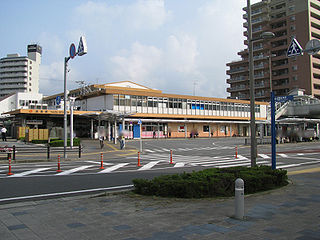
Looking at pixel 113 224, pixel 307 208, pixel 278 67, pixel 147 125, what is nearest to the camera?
pixel 113 224

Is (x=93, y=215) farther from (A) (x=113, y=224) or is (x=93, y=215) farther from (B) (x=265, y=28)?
(B) (x=265, y=28)

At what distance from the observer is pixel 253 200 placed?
7348mm

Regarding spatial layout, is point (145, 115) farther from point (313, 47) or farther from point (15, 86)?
point (15, 86)

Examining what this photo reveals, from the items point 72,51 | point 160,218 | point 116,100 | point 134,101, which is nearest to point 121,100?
point 116,100

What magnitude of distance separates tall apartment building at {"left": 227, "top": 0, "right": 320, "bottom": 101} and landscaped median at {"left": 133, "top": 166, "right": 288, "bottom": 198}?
70.6 meters

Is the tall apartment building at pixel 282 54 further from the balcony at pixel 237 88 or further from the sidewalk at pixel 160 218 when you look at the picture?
the sidewalk at pixel 160 218

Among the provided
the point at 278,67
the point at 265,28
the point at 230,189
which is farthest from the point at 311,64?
the point at 230,189

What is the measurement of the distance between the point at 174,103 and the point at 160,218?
48.7 meters

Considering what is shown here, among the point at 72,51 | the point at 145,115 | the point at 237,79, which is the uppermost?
the point at 237,79

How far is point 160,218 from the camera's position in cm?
581

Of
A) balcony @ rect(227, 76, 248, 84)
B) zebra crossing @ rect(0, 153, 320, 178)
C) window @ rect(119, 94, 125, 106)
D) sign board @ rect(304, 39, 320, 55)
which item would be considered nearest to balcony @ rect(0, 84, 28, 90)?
balcony @ rect(227, 76, 248, 84)

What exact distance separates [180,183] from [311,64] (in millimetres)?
79431

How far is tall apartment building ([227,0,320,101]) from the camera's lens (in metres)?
76.4

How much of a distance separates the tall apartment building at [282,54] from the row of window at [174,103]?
21.1m
